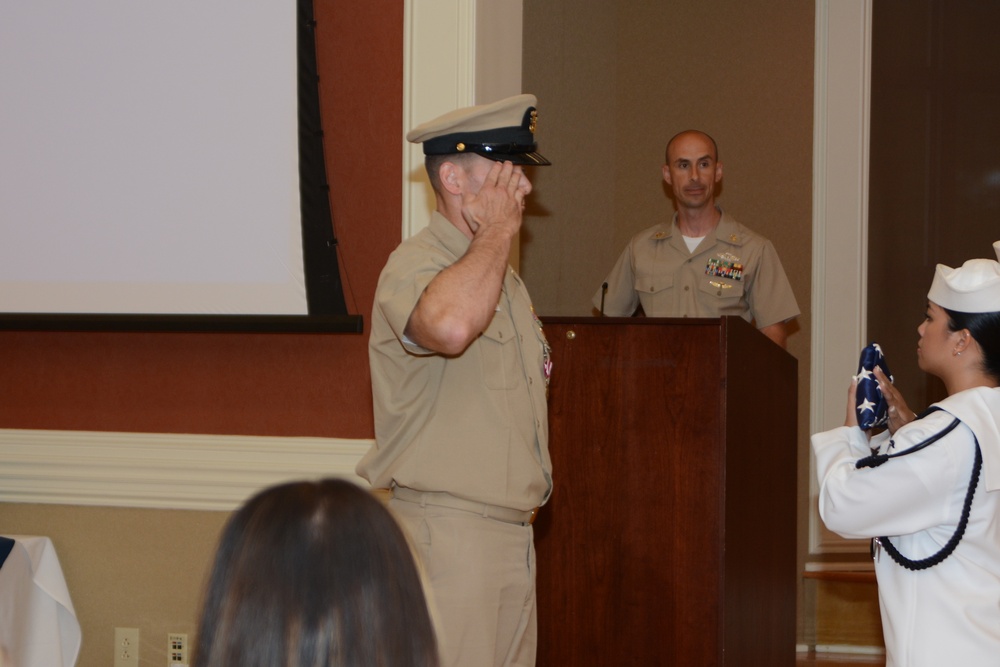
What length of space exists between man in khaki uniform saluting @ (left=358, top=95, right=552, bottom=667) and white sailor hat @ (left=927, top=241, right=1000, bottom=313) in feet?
2.87

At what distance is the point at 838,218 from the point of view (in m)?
4.66

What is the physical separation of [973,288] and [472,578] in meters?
1.19

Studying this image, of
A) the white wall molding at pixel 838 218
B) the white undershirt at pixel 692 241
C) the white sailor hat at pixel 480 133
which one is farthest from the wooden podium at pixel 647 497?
the white wall molding at pixel 838 218

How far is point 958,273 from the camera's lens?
2.28m

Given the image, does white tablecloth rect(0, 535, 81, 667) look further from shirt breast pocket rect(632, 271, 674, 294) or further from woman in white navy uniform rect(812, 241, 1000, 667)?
shirt breast pocket rect(632, 271, 674, 294)

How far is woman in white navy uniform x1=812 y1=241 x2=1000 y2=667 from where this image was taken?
82.7 inches

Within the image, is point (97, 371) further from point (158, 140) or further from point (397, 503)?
point (397, 503)

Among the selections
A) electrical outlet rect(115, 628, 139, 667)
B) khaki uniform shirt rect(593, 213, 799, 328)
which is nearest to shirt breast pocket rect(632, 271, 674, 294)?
khaki uniform shirt rect(593, 213, 799, 328)

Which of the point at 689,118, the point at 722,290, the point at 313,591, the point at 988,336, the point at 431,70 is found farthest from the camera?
the point at 689,118

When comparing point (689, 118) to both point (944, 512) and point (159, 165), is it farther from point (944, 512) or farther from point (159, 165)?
point (944, 512)

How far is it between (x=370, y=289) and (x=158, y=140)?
0.73 meters

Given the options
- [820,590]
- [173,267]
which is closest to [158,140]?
[173,267]

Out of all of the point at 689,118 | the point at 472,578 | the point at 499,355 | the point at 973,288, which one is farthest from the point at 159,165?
the point at 689,118

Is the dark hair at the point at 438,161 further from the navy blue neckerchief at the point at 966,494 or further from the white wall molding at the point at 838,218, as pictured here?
the white wall molding at the point at 838,218
